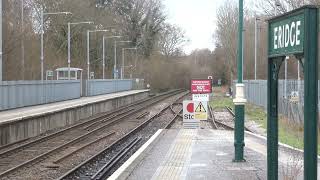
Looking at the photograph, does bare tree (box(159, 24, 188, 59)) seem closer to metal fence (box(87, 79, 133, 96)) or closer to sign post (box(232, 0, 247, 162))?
metal fence (box(87, 79, 133, 96))

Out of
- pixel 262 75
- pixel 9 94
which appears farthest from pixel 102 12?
pixel 9 94

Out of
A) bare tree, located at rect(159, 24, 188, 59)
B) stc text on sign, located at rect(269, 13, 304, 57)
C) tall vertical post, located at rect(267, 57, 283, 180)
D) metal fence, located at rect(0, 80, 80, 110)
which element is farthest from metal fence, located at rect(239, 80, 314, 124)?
bare tree, located at rect(159, 24, 188, 59)

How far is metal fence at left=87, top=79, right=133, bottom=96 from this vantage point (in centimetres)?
5688

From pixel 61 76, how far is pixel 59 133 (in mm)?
26110

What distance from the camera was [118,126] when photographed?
32.0 meters

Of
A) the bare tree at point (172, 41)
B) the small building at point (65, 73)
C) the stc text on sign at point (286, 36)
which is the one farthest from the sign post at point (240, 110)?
the bare tree at point (172, 41)

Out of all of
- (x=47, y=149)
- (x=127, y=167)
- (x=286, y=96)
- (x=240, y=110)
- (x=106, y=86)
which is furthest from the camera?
(x=106, y=86)

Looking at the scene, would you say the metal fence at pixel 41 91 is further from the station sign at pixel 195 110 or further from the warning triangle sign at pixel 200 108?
the warning triangle sign at pixel 200 108

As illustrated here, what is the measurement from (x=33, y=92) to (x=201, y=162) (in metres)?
25.5

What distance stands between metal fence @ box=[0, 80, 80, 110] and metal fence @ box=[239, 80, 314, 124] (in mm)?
14601

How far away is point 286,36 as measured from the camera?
546 cm

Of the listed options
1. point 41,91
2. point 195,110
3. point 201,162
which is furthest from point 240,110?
point 41,91

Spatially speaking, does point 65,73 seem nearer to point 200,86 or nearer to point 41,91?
point 41,91

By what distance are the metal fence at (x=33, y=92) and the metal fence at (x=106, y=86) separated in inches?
272
